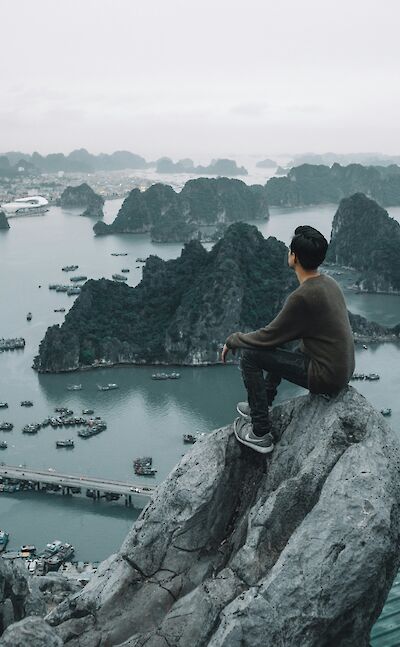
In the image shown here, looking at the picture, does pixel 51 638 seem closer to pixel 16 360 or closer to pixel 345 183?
pixel 16 360

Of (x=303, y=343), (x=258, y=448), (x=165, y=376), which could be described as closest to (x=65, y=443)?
(x=165, y=376)

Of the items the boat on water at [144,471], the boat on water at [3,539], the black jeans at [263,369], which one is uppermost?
the black jeans at [263,369]

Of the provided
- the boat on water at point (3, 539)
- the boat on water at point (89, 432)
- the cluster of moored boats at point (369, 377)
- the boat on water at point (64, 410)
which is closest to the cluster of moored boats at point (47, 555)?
the boat on water at point (3, 539)

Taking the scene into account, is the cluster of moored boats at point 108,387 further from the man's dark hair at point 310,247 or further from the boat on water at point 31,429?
the man's dark hair at point 310,247

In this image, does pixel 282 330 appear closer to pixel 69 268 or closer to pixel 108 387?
pixel 108 387

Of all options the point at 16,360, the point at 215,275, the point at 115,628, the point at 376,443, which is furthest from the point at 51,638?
the point at 215,275

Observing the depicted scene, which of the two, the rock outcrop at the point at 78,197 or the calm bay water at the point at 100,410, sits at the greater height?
the rock outcrop at the point at 78,197

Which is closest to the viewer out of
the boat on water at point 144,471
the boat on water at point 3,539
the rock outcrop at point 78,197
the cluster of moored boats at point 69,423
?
the boat on water at point 3,539

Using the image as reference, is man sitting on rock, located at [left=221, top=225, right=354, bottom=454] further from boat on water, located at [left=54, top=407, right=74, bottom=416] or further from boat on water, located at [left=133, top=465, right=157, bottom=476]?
boat on water, located at [left=54, top=407, right=74, bottom=416]
